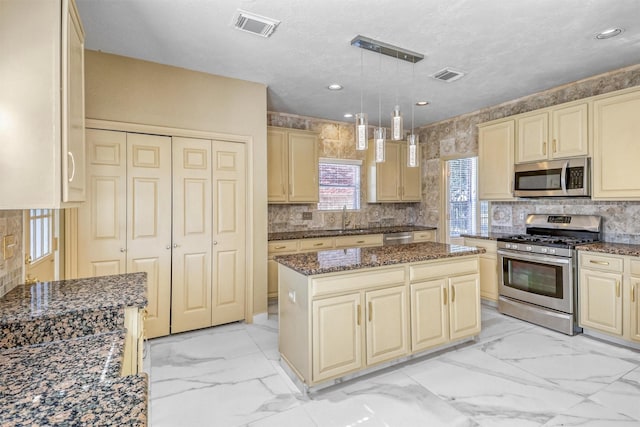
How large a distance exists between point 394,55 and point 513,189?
2332 mm

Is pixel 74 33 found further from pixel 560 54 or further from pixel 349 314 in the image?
pixel 560 54

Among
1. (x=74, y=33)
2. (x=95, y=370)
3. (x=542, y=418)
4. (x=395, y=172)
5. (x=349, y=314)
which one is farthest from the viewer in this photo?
(x=395, y=172)

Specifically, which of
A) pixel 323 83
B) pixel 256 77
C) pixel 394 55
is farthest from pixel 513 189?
pixel 256 77

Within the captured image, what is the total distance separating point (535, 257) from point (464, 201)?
183 centimetres

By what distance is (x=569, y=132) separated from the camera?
3.50 meters

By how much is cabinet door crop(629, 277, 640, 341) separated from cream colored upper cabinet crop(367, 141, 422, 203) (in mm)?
3232

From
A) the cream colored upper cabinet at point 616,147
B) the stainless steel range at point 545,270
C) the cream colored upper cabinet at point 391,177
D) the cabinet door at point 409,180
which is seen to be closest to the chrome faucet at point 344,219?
the cream colored upper cabinet at point 391,177

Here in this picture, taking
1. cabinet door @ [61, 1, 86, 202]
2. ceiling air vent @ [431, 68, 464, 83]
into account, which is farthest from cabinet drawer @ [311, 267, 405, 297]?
ceiling air vent @ [431, 68, 464, 83]

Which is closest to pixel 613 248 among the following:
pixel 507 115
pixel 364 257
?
pixel 507 115

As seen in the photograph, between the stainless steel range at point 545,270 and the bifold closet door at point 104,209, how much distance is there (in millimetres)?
4156

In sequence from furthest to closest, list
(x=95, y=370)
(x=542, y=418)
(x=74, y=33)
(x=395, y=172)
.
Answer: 1. (x=395, y=172)
2. (x=542, y=418)
3. (x=74, y=33)
4. (x=95, y=370)

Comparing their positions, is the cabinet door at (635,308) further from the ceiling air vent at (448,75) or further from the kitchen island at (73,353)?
the kitchen island at (73,353)

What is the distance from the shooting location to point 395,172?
5.63m

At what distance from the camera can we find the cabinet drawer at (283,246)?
4324 mm
